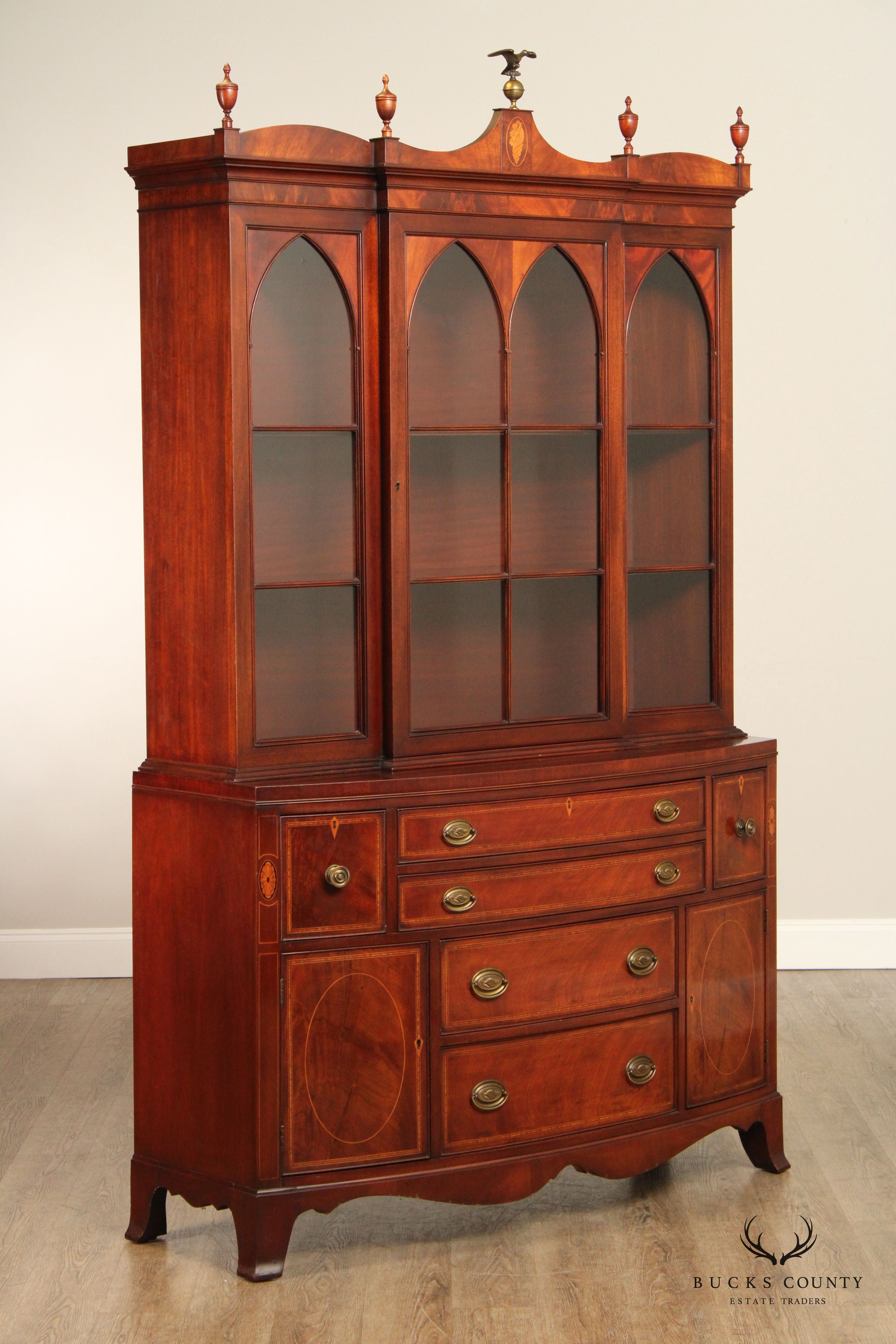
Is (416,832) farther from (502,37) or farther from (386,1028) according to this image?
(502,37)

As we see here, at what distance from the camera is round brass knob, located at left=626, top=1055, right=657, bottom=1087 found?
2805 mm

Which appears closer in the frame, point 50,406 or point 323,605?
point 323,605

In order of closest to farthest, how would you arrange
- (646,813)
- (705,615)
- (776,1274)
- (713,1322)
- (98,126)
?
1. (713,1322)
2. (776,1274)
3. (646,813)
4. (705,615)
5. (98,126)

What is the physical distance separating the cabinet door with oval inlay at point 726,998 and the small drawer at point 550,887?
11 centimetres

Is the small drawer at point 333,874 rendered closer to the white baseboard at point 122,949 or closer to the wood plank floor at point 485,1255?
the wood plank floor at point 485,1255

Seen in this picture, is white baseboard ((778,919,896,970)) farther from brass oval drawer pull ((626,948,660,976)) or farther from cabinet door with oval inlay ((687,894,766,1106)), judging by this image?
brass oval drawer pull ((626,948,660,976))

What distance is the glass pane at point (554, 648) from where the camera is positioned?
284 cm

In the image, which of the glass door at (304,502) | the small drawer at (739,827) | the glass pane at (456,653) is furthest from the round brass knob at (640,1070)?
the glass door at (304,502)

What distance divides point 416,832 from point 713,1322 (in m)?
0.98

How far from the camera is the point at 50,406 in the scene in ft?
13.9

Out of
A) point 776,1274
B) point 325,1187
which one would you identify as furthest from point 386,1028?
point 776,1274

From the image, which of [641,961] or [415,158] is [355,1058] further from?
[415,158]

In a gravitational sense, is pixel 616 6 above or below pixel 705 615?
above

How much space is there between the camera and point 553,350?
2.81m
